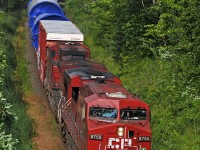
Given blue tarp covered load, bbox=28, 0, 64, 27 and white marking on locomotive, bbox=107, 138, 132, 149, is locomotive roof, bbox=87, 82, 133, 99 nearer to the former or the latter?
white marking on locomotive, bbox=107, 138, 132, 149

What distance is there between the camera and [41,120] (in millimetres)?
20766

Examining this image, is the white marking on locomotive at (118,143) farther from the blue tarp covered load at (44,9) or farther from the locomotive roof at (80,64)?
the blue tarp covered load at (44,9)

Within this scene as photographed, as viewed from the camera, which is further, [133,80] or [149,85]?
[133,80]

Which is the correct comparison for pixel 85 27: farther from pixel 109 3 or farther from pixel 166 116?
pixel 166 116

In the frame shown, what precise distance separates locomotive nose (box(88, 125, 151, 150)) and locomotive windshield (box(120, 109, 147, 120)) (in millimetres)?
415

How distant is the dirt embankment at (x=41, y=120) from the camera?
18.0m

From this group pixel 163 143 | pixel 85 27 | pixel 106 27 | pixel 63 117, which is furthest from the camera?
pixel 85 27

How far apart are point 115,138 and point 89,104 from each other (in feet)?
4.70

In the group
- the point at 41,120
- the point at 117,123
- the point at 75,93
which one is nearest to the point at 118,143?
the point at 117,123

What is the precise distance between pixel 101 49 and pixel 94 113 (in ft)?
65.0

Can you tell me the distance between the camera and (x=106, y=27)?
3203cm

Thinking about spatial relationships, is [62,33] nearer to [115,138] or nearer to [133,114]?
[133,114]

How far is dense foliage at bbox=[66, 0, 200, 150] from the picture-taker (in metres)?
17.4

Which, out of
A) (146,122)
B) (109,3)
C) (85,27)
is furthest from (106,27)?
(146,122)
